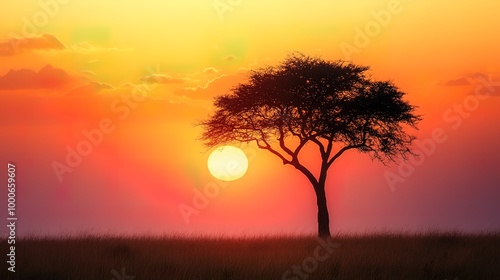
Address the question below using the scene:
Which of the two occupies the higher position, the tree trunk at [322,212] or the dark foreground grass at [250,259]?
the tree trunk at [322,212]

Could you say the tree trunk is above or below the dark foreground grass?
above

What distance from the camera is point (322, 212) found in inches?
1452

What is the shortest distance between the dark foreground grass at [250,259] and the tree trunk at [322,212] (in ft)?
14.9

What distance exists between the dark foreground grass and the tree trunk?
454 cm

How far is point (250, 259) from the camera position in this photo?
24812 millimetres

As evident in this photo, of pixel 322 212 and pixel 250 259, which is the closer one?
pixel 250 259

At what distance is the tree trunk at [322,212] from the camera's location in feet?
120

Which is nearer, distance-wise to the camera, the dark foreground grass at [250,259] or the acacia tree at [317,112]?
the dark foreground grass at [250,259]

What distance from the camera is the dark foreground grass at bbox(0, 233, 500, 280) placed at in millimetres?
21656

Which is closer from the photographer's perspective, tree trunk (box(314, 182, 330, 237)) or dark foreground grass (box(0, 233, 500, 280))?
dark foreground grass (box(0, 233, 500, 280))

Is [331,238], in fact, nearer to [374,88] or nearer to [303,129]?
[303,129]

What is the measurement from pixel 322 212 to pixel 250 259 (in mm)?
12557

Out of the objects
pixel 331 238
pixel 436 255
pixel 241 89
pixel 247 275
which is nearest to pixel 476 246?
pixel 436 255

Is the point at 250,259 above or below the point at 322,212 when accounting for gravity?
below
